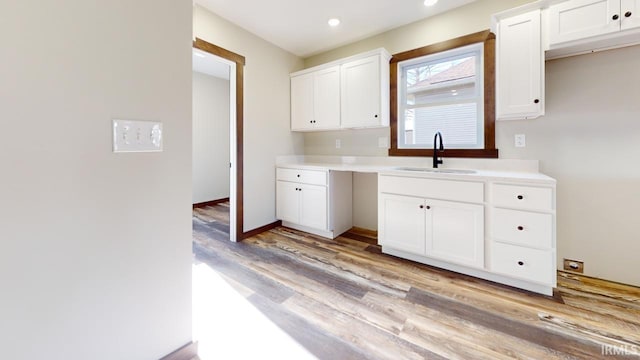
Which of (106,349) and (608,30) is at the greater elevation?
(608,30)

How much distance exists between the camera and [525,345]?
1390mm

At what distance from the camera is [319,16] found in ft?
8.95

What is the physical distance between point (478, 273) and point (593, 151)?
1.32m

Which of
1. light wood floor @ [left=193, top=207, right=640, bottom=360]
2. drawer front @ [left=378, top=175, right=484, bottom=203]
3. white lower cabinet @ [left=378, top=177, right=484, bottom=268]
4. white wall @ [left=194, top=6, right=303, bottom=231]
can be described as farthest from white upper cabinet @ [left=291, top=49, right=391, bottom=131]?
light wood floor @ [left=193, top=207, right=640, bottom=360]

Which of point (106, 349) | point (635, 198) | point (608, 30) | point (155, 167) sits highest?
point (608, 30)

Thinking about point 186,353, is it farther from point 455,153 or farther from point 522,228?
point 455,153

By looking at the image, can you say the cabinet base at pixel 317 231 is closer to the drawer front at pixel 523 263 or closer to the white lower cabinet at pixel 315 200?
the white lower cabinet at pixel 315 200

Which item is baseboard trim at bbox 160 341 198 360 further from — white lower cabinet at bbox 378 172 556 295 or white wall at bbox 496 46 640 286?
white wall at bbox 496 46 640 286

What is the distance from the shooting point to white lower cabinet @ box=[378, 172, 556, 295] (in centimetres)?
183

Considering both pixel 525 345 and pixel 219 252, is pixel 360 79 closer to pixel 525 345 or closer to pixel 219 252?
pixel 219 252

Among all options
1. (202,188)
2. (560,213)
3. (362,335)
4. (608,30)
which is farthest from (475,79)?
(202,188)

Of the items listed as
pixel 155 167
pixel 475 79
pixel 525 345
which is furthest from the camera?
pixel 475 79

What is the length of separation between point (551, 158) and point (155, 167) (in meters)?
2.89

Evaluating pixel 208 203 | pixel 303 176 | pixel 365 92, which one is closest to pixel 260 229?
pixel 303 176
